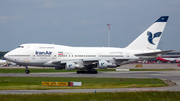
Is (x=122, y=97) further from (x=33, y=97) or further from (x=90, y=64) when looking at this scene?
(x=90, y=64)

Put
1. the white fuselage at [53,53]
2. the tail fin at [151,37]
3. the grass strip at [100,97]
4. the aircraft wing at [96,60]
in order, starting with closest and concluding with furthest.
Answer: the grass strip at [100,97], the white fuselage at [53,53], the aircraft wing at [96,60], the tail fin at [151,37]

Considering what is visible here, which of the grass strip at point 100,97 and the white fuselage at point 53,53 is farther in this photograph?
the white fuselage at point 53,53

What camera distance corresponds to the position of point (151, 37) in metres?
52.3

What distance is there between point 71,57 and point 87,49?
4.19 meters

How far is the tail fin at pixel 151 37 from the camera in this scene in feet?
170

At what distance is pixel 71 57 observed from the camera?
50.2m

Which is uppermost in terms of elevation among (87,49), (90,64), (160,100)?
(87,49)

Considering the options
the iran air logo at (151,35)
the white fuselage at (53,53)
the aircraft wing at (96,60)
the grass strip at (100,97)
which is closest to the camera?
the grass strip at (100,97)

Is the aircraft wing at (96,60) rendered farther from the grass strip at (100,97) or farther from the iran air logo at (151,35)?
the grass strip at (100,97)

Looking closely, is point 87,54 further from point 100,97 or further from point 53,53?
point 100,97

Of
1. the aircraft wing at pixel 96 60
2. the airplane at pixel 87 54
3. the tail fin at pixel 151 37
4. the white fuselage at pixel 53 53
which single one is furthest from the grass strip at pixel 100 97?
the tail fin at pixel 151 37

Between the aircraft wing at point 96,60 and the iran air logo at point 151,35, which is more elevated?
the iran air logo at point 151,35

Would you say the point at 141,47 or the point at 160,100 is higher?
the point at 141,47

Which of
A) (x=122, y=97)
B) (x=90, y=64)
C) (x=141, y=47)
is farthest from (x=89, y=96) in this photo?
(x=141, y=47)
